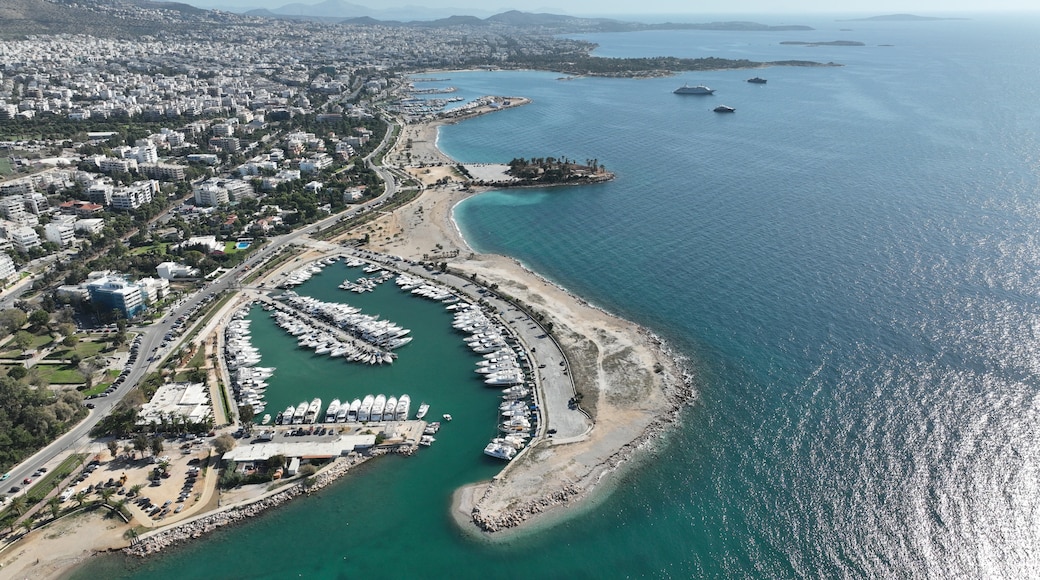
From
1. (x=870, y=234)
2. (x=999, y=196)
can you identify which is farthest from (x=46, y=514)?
(x=999, y=196)

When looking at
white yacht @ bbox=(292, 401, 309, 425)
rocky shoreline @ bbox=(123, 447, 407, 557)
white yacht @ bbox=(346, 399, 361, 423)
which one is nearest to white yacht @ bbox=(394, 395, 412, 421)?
white yacht @ bbox=(346, 399, 361, 423)

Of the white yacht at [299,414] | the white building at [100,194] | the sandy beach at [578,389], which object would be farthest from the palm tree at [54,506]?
the white building at [100,194]

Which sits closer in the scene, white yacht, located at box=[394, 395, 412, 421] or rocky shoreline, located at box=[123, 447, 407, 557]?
rocky shoreline, located at box=[123, 447, 407, 557]

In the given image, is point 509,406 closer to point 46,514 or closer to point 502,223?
point 46,514

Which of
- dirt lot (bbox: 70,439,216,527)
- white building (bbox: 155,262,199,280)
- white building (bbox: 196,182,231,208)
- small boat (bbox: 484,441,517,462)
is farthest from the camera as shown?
white building (bbox: 196,182,231,208)

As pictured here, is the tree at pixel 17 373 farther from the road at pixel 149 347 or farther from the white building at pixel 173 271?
the white building at pixel 173 271

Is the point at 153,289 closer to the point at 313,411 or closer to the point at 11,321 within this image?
the point at 11,321

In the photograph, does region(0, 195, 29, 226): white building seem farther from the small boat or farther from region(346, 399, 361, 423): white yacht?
the small boat
